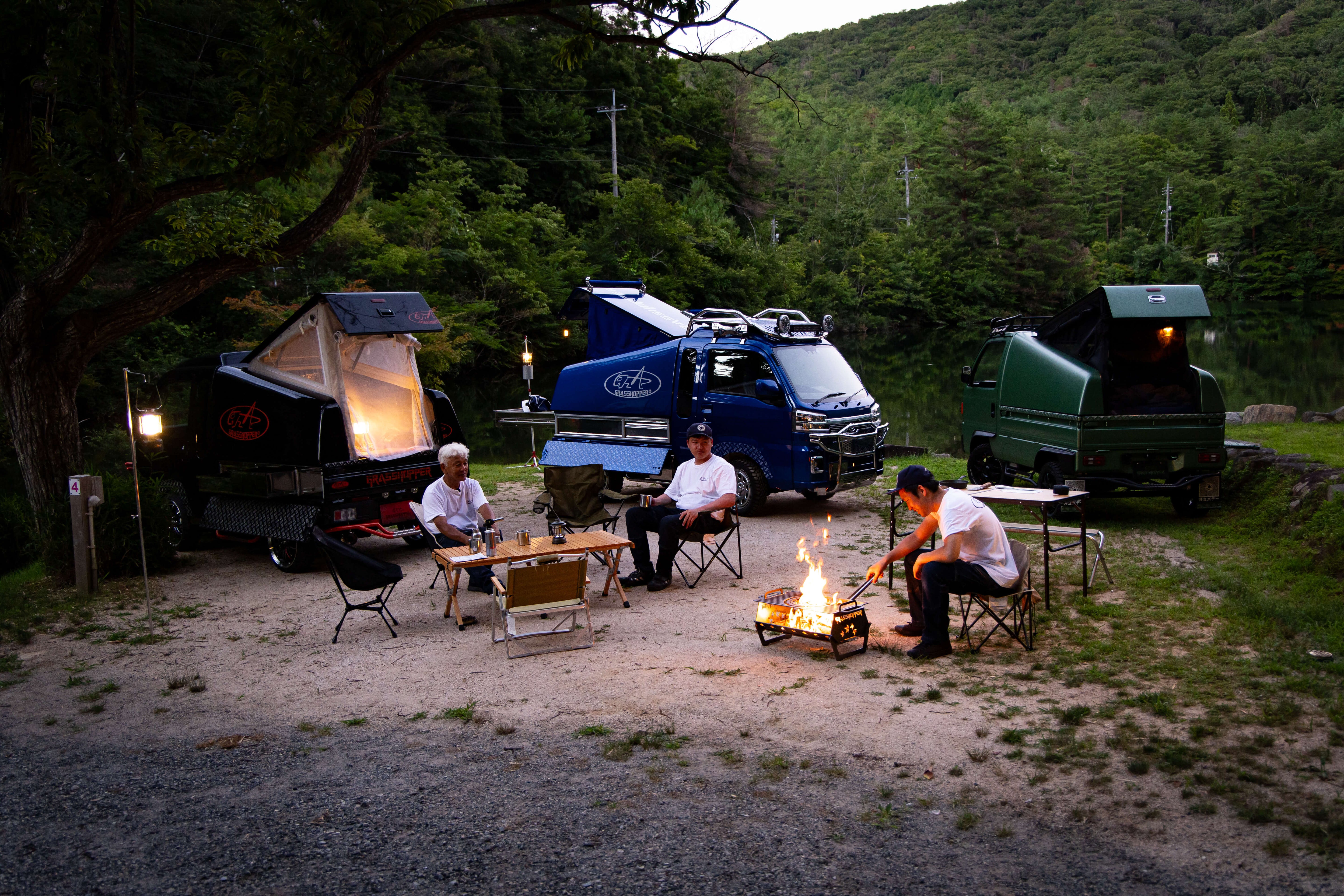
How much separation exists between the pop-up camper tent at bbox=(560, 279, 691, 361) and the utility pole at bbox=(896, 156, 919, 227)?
5305cm

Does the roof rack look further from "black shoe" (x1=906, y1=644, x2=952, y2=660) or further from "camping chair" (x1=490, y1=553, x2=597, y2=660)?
"camping chair" (x1=490, y1=553, x2=597, y2=660)

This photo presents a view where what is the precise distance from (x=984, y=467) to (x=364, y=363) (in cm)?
760

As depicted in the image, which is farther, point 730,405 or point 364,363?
point 730,405

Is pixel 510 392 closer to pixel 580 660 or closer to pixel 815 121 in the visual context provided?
pixel 580 660

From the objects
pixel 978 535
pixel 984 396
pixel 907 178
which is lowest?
pixel 978 535

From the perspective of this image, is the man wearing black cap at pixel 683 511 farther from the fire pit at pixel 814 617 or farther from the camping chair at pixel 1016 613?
the camping chair at pixel 1016 613

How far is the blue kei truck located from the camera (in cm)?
1158

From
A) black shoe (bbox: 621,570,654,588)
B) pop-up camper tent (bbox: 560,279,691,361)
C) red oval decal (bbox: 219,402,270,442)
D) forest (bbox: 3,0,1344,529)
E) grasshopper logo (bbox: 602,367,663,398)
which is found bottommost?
black shoe (bbox: 621,570,654,588)

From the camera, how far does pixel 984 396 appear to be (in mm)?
12492

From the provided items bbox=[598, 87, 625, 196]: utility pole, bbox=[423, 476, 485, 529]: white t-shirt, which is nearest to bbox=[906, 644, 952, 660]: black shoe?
bbox=[423, 476, 485, 529]: white t-shirt

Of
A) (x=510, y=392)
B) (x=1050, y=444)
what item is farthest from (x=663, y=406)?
(x=510, y=392)

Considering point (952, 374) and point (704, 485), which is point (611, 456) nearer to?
point (704, 485)

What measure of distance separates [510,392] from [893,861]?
1251 inches

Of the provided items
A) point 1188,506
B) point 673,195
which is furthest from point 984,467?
point 673,195
